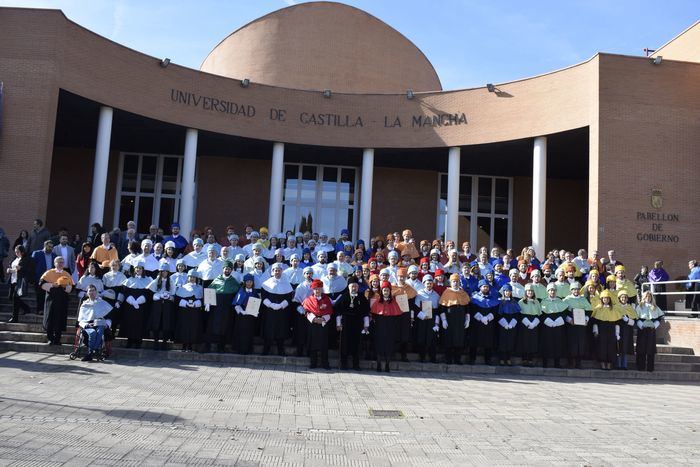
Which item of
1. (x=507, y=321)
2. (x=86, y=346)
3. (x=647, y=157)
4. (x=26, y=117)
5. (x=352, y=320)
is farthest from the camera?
(x=647, y=157)

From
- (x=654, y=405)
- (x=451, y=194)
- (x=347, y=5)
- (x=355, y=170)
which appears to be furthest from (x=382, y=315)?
(x=347, y=5)

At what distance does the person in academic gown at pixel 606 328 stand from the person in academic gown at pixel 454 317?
2504 mm

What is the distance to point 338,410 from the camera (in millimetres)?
7418

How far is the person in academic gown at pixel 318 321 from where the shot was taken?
10.6 meters

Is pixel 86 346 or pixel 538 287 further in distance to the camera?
pixel 538 287

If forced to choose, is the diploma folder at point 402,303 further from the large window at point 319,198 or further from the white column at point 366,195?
the large window at point 319,198

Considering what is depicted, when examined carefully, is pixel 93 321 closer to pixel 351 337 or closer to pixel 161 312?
pixel 161 312

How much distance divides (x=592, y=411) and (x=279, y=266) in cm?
581

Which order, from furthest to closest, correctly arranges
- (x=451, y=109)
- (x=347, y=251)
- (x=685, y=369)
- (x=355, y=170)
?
(x=355, y=170) < (x=451, y=109) < (x=347, y=251) < (x=685, y=369)

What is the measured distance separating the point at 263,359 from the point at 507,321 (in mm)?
4539

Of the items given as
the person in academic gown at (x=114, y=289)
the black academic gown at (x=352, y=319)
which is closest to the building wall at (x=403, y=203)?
the black academic gown at (x=352, y=319)

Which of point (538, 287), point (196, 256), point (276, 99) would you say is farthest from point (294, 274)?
point (276, 99)

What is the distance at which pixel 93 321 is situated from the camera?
10156mm

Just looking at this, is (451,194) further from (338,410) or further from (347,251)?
(338,410)
